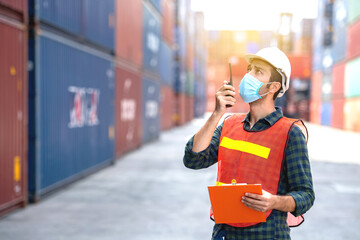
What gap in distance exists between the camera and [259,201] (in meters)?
2.36

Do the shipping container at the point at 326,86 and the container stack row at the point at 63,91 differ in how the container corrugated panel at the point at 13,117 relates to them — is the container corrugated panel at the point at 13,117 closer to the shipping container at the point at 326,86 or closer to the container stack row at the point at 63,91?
the container stack row at the point at 63,91

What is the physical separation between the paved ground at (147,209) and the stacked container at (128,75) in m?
3.02

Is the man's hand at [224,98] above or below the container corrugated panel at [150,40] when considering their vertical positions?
below

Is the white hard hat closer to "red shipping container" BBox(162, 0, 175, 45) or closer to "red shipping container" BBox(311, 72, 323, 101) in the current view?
"red shipping container" BBox(162, 0, 175, 45)

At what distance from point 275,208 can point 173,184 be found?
31.0ft

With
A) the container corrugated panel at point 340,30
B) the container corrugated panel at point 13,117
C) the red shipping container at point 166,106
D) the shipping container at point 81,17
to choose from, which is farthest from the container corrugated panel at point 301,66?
the container corrugated panel at point 13,117

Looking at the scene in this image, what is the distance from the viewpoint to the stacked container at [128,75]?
16.4 meters

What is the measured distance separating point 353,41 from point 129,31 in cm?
2374

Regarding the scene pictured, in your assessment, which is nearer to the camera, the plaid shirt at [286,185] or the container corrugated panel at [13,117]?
the plaid shirt at [286,185]

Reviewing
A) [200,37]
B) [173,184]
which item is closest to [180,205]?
[173,184]

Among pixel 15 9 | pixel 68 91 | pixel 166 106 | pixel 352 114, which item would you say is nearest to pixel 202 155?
pixel 15 9

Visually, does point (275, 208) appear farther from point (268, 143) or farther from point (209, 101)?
point (209, 101)

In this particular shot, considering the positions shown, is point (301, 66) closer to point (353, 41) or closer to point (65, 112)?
point (353, 41)

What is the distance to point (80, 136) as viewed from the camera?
1172 cm
